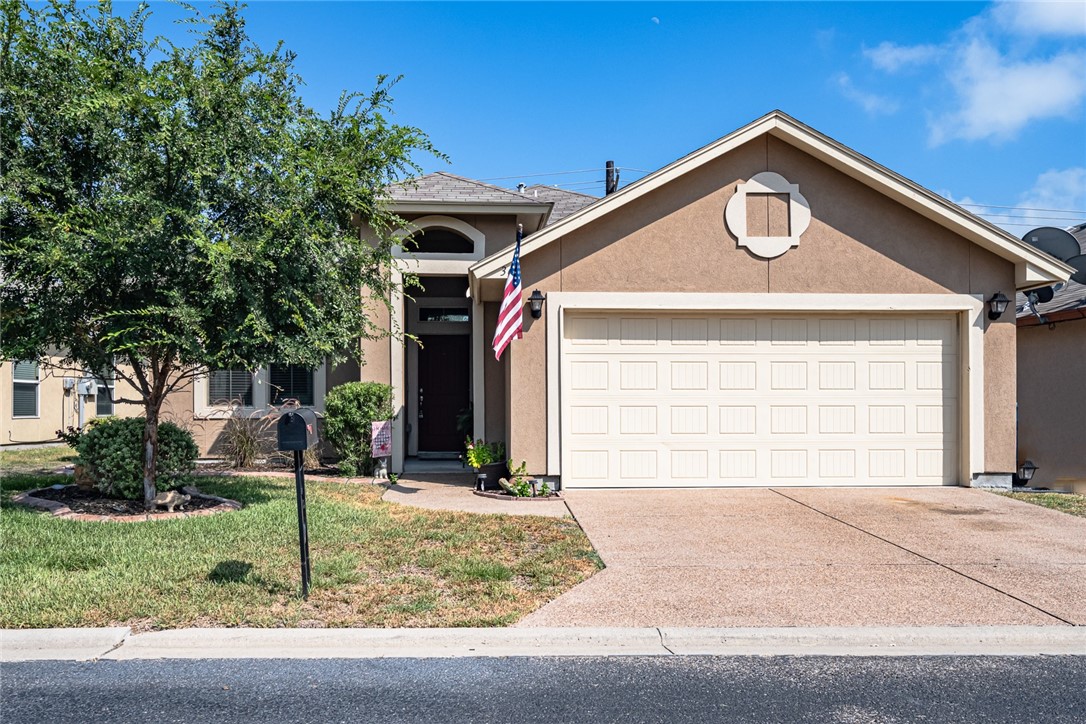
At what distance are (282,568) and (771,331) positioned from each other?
23.9 feet

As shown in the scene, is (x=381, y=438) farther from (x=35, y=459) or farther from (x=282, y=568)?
(x=35, y=459)

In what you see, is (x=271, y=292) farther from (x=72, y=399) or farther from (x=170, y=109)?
(x=72, y=399)

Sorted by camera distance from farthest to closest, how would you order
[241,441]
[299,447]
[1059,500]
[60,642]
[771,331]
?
[241,441]
[771,331]
[1059,500]
[299,447]
[60,642]

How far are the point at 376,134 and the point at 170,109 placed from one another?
2080mm

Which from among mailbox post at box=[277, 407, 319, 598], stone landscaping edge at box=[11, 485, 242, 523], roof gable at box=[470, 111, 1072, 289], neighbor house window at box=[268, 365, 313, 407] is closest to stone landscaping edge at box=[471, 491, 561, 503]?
roof gable at box=[470, 111, 1072, 289]

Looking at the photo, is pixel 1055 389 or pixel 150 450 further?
pixel 1055 389

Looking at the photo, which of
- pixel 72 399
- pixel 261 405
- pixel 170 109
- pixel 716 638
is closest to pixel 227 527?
pixel 170 109

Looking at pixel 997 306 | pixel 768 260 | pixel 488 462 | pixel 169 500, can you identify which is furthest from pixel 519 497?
pixel 997 306

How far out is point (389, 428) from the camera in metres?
11.2

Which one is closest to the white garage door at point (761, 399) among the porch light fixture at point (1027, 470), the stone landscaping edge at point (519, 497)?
the stone landscaping edge at point (519, 497)

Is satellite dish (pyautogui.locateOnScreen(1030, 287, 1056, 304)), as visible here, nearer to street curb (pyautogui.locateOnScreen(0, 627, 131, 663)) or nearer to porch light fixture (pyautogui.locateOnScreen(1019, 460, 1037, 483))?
porch light fixture (pyautogui.locateOnScreen(1019, 460, 1037, 483))

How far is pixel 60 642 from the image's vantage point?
15.0ft

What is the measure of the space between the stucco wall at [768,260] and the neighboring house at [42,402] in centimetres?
1153

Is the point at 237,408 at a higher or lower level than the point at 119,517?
higher
